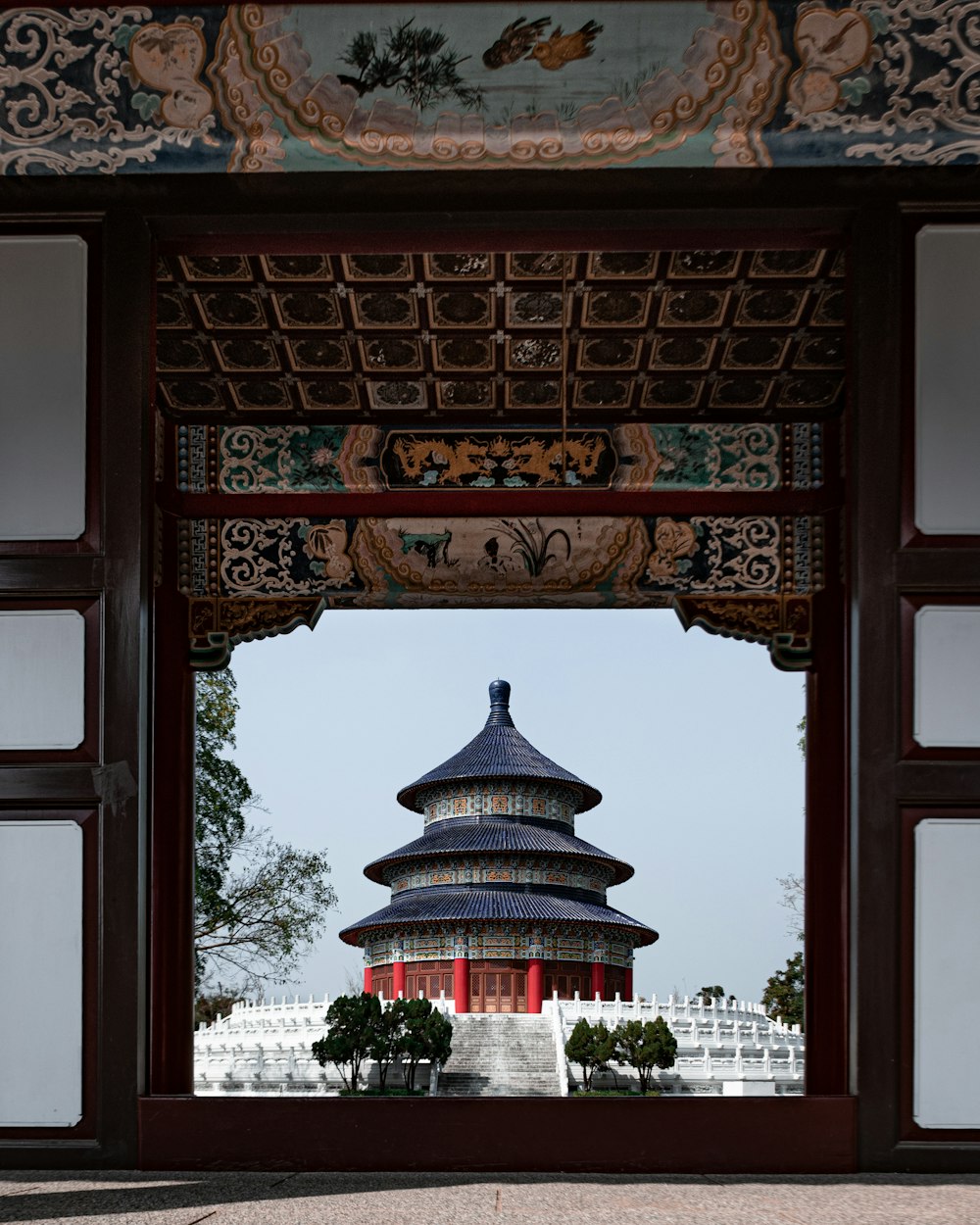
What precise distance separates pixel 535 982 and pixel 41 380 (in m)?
19.1

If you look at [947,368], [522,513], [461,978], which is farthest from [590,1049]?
[947,368]

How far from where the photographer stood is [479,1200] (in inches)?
119

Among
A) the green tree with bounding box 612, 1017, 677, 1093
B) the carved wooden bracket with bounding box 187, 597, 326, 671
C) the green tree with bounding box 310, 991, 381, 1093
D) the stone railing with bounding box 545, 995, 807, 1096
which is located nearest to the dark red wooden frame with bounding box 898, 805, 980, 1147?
the carved wooden bracket with bounding box 187, 597, 326, 671

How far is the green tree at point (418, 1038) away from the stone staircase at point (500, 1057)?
457 millimetres

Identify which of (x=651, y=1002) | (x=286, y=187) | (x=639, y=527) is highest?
(x=286, y=187)

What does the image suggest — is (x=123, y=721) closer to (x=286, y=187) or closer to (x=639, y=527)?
(x=286, y=187)

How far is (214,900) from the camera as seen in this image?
46.2 ft

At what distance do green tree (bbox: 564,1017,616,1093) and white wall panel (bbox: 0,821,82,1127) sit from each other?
13402 mm

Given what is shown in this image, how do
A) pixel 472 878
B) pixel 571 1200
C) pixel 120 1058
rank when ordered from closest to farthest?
pixel 571 1200 < pixel 120 1058 < pixel 472 878

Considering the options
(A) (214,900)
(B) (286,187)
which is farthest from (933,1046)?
(A) (214,900)

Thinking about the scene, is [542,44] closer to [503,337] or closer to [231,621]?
[503,337]

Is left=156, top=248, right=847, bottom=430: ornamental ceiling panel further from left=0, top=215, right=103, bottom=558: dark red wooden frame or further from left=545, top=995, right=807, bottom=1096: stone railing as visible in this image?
left=545, top=995, right=807, bottom=1096: stone railing

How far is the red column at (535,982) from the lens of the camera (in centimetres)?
2166

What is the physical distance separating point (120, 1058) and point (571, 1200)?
1.18 m
